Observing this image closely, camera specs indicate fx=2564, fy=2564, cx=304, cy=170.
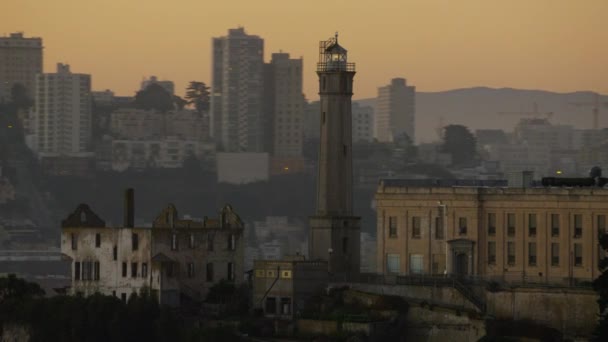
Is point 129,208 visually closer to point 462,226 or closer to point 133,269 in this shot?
point 133,269

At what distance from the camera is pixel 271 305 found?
82.5 metres

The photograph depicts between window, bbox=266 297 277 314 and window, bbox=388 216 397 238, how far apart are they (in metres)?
5.81

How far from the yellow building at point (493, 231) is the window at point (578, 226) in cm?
3

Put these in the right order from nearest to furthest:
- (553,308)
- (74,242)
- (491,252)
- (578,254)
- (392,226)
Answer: (553,308) → (578,254) → (491,252) → (392,226) → (74,242)

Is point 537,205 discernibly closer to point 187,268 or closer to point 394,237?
point 394,237

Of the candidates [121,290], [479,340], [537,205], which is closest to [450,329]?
[479,340]

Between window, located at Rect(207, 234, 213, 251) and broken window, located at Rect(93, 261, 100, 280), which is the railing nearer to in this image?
window, located at Rect(207, 234, 213, 251)

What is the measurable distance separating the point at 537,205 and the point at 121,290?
46.7 feet

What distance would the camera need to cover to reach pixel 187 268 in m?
85.4

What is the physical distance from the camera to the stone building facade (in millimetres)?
84938

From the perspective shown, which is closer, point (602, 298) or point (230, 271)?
point (602, 298)

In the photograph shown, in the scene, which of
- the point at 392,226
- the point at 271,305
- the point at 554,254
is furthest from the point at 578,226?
the point at 271,305

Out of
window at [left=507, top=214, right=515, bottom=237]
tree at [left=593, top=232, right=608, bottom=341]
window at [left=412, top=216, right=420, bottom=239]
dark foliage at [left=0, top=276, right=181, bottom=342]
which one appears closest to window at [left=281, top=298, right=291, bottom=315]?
dark foliage at [left=0, top=276, right=181, bottom=342]

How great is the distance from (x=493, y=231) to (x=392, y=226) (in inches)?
160
